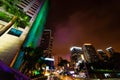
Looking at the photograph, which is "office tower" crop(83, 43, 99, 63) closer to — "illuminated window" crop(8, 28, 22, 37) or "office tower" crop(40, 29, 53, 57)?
"office tower" crop(40, 29, 53, 57)

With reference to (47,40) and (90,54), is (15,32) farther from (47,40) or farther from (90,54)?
(90,54)

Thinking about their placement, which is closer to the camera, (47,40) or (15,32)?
(15,32)

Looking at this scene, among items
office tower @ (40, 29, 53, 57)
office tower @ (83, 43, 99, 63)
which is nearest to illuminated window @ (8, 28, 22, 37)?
office tower @ (40, 29, 53, 57)

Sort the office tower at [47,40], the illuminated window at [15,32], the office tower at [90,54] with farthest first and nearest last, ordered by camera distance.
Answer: the office tower at [47,40] → the office tower at [90,54] → the illuminated window at [15,32]

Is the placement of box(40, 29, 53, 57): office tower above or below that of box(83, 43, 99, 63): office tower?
above

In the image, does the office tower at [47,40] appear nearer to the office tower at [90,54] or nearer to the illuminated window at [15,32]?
the office tower at [90,54]

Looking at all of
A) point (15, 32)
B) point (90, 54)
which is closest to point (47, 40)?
point (90, 54)

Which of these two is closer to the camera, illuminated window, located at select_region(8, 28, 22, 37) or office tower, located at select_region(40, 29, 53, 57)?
illuminated window, located at select_region(8, 28, 22, 37)

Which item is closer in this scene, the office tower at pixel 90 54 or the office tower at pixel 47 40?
the office tower at pixel 90 54

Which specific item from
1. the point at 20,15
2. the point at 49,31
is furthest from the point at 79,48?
the point at 20,15

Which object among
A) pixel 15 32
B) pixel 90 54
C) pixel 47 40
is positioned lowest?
pixel 15 32

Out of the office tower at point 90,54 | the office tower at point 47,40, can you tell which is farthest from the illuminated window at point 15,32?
the office tower at point 90,54

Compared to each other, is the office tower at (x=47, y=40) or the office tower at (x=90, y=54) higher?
the office tower at (x=47, y=40)

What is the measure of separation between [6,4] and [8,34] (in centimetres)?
1768
